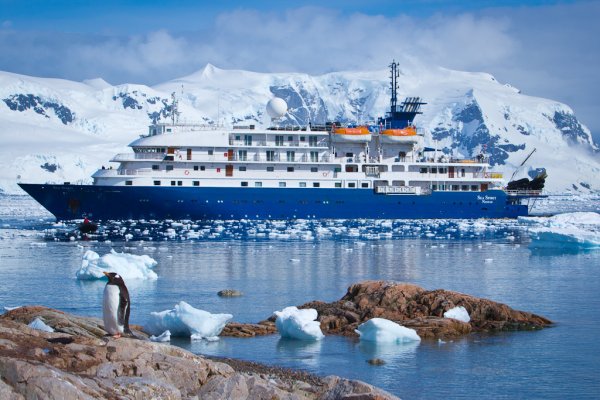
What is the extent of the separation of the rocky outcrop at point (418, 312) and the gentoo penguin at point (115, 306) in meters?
5.45

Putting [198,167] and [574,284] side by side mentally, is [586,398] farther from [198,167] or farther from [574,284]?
[198,167]

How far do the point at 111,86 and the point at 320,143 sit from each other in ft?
486

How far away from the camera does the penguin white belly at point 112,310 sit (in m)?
10.5

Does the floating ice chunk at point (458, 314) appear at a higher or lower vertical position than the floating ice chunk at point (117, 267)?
lower

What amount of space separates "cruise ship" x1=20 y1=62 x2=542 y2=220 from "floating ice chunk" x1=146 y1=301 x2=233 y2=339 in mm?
29689

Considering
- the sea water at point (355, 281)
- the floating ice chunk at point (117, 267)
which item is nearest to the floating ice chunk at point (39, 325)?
the sea water at point (355, 281)

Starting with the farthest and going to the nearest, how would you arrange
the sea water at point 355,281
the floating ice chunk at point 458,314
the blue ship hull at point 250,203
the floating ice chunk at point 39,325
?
the blue ship hull at point 250,203
the floating ice chunk at point 458,314
the sea water at point 355,281
the floating ice chunk at point 39,325

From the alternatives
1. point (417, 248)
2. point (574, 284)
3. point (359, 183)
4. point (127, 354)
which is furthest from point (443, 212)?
point (127, 354)

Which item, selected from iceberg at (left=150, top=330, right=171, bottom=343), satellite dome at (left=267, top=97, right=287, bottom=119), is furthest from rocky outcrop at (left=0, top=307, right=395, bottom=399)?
satellite dome at (left=267, top=97, right=287, bottom=119)

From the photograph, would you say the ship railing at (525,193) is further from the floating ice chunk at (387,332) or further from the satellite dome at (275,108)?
the floating ice chunk at (387,332)

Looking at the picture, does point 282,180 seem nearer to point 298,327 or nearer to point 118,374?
point 298,327

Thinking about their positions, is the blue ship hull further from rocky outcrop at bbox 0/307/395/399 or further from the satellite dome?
rocky outcrop at bbox 0/307/395/399

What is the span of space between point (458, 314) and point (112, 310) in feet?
24.0

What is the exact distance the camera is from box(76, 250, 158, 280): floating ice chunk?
70.9ft
